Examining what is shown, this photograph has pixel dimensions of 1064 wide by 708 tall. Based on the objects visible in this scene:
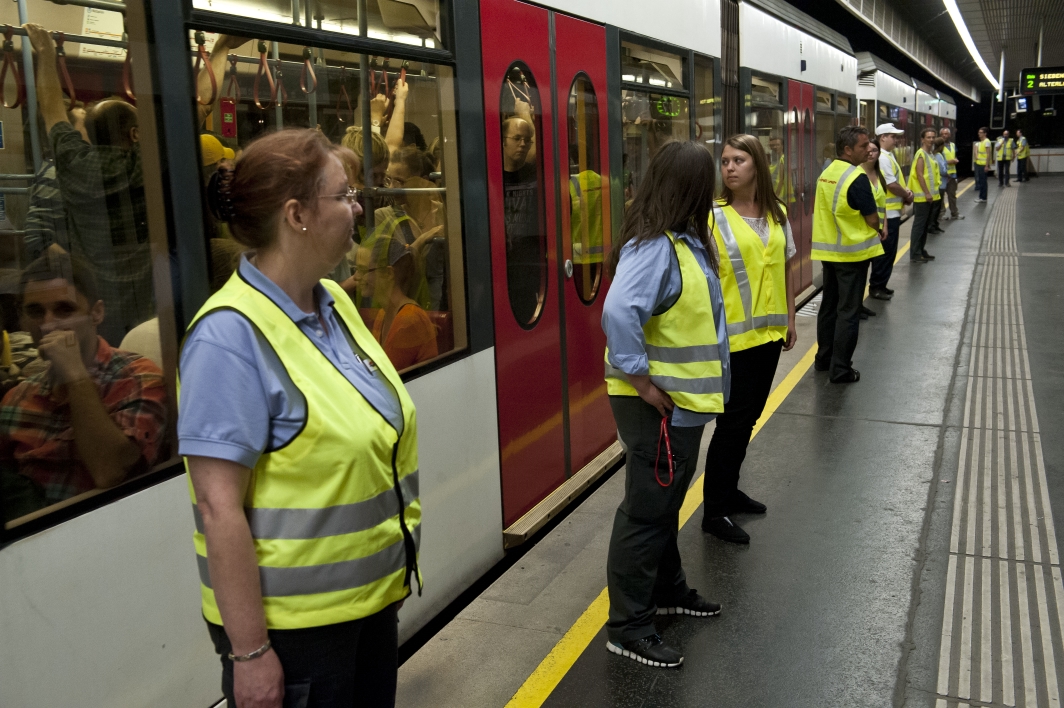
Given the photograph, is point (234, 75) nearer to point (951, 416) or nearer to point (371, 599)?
point (371, 599)

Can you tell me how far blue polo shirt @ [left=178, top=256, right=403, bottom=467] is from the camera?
1.54 meters

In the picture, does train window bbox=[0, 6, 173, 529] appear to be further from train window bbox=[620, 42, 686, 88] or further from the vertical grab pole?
train window bbox=[620, 42, 686, 88]

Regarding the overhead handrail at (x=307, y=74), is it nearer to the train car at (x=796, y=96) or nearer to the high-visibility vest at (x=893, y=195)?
the train car at (x=796, y=96)

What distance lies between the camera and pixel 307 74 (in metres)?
2.74

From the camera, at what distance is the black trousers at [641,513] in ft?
9.86

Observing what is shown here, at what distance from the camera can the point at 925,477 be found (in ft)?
16.1

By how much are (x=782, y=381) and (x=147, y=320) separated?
18.2ft

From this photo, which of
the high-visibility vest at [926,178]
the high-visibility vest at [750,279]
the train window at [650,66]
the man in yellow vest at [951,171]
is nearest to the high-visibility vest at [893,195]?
the high-visibility vest at [926,178]

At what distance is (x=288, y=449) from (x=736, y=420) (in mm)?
2692

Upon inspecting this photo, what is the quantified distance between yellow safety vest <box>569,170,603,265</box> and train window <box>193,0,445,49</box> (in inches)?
52.2

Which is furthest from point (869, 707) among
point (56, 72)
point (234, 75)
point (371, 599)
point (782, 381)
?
point (782, 381)

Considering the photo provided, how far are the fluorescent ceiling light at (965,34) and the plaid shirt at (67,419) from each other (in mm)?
21488

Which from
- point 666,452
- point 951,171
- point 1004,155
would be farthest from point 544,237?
point 1004,155

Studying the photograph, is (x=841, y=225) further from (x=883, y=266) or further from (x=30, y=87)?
(x=30, y=87)
